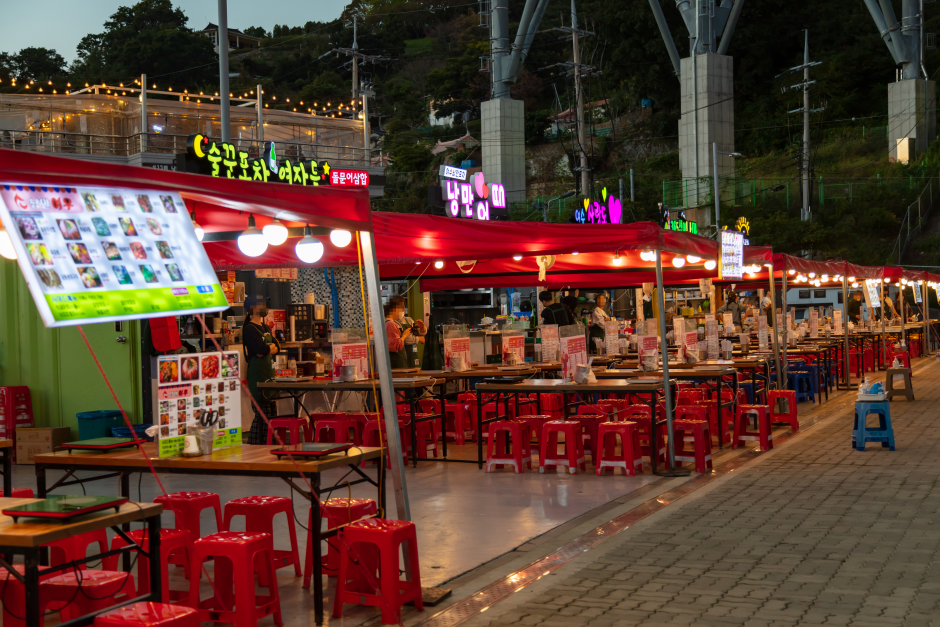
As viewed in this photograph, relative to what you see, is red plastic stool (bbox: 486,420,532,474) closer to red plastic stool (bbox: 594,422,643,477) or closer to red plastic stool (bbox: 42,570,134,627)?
red plastic stool (bbox: 594,422,643,477)

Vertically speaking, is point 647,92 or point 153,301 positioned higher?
point 647,92

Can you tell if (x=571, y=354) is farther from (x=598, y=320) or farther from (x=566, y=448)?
(x=598, y=320)

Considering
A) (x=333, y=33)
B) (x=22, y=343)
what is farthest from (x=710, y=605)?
(x=333, y=33)

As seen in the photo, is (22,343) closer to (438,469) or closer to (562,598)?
(438,469)

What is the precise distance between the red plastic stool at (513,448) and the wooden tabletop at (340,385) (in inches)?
36.6

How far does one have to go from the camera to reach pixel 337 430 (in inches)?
395

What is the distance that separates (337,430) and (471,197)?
8952 mm

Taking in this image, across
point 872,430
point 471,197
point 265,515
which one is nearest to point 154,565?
point 265,515

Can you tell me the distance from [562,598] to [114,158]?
22.0m

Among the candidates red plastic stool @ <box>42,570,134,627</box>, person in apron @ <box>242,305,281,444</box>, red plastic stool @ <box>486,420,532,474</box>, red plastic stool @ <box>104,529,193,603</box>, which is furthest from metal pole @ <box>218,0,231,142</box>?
red plastic stool @ <box>42,570,134,627</box>

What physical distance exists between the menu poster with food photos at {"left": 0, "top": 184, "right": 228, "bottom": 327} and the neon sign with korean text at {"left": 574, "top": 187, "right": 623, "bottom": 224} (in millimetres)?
14346

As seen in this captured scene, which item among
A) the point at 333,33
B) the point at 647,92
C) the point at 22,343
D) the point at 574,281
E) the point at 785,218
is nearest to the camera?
the point at 22,343

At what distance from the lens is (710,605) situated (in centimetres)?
493

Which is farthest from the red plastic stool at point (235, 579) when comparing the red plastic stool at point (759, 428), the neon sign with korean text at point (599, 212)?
the neon sign with korean text at point (599, 212)
